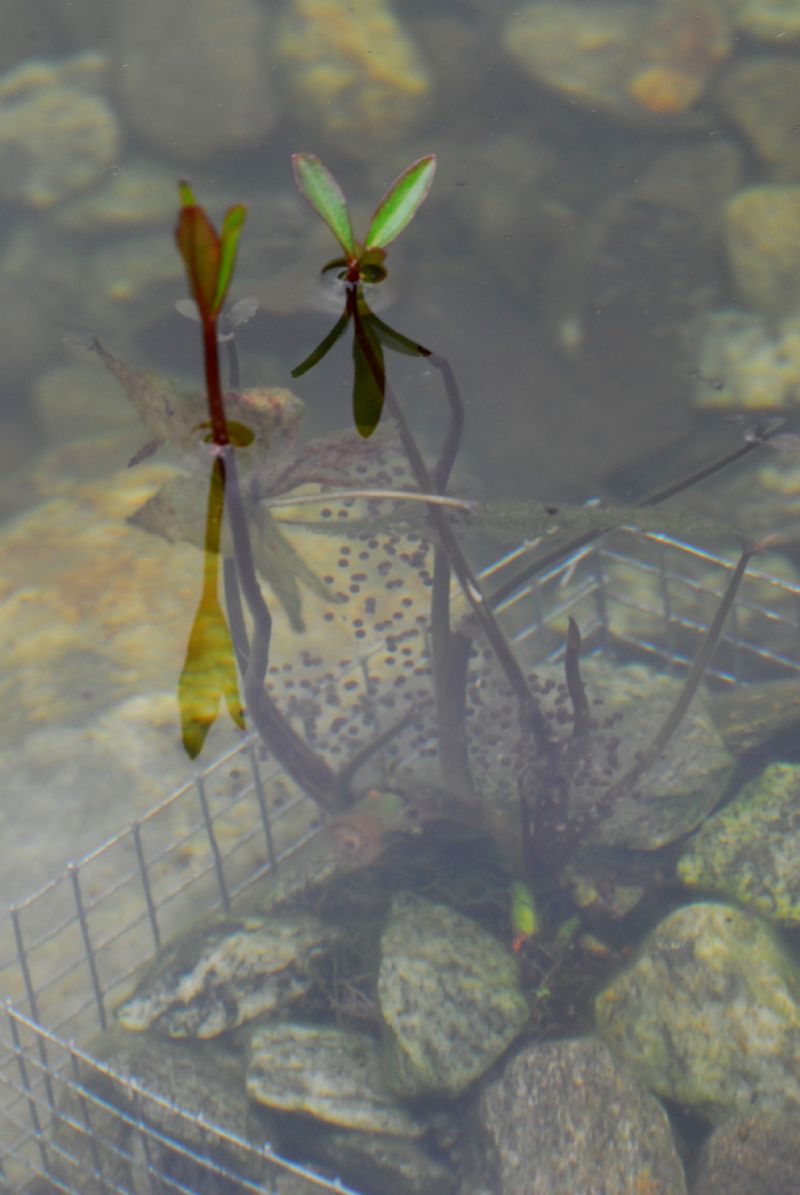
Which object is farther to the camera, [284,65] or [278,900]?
[284,65]

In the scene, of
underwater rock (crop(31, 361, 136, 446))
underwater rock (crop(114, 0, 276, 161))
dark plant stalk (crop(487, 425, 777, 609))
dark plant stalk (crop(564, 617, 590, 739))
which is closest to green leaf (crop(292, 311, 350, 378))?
dark plant stalk (crop(487, 425, 777, 609))

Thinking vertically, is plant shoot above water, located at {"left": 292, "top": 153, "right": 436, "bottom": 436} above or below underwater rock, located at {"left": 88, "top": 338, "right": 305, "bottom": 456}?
above

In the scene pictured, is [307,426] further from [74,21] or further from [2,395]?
[74,21]

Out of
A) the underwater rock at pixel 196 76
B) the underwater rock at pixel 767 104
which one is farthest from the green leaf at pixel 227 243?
the underwater rock at pixel 196 76

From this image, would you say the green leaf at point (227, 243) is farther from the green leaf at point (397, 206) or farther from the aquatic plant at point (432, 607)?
the green leaf at point (397, 206)

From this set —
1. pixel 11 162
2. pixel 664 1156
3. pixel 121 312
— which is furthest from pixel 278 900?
pixel 11 162

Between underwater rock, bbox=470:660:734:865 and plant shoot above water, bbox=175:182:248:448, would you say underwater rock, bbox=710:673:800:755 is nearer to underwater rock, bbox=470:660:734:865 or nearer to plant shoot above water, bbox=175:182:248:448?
underwater rock, bbox=470:660:734:865

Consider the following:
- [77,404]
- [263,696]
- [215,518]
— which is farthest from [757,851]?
[77,404]
